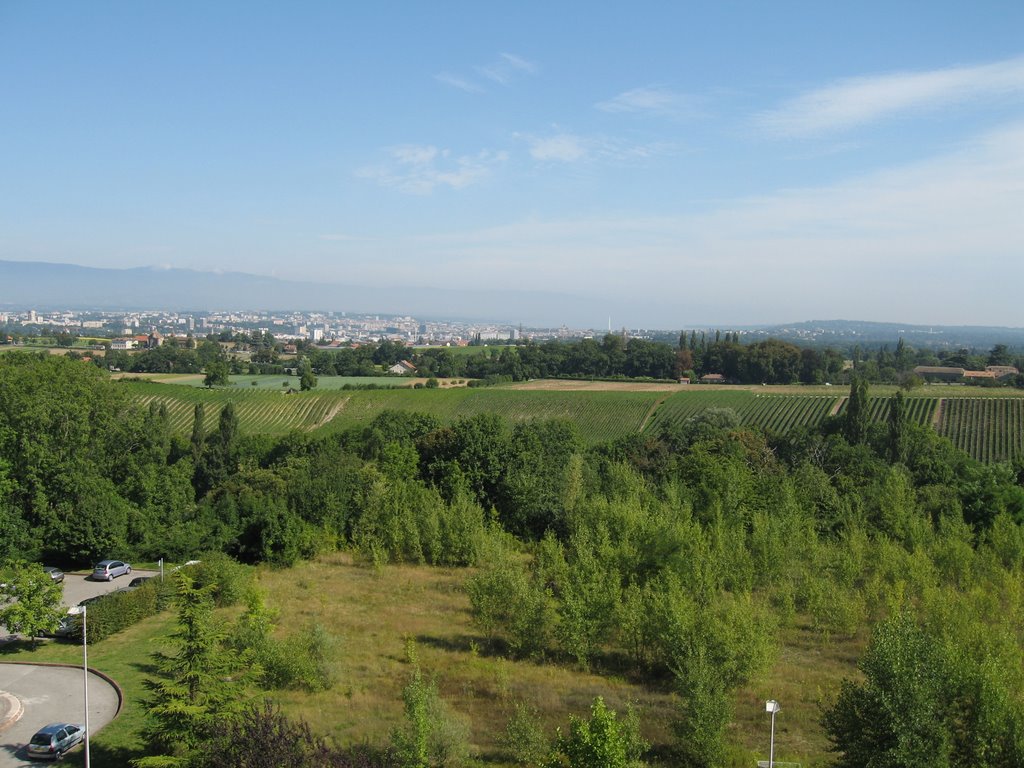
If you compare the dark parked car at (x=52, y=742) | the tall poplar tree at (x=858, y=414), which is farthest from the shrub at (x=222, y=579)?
the tall poplar tree at (x=858, y=414)

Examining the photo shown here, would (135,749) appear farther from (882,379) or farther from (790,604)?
(882,379)

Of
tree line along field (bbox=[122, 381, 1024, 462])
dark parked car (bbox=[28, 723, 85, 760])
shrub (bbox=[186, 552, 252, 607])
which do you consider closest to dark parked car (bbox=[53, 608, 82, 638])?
shrub (bbox=[186, 552, 252, 607])

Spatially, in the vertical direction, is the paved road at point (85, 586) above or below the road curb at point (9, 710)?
below

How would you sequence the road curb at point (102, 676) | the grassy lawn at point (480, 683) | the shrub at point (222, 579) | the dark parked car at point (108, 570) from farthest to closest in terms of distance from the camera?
1. the dark parked car at point (108, 570)
2. the shrub at point (222, 579)
3. the road curb at point (102, 676)
4. the grassy lawn at point (480, 683)

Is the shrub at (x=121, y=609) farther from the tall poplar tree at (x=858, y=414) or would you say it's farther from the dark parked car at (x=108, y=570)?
the tall poplar tree at (x=858, y=414)

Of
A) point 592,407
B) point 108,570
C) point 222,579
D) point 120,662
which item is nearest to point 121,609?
point 120,662

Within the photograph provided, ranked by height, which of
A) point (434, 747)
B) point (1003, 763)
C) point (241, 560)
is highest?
point (1003, 763)

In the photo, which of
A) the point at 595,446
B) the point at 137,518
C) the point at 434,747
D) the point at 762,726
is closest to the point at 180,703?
the point at 434,747
